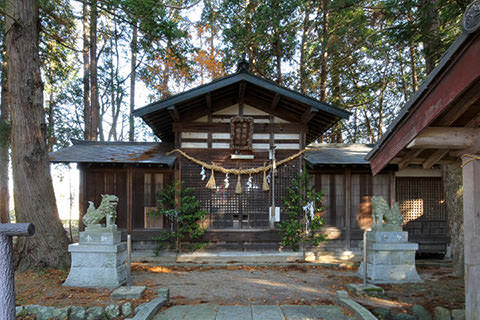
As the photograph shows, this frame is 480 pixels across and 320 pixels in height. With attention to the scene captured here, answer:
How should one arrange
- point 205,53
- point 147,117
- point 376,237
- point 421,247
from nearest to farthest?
1. point 376,237
2. point 147,117
3. point 421,247
4. point 205,53

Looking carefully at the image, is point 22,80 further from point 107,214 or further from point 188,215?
point 188,215

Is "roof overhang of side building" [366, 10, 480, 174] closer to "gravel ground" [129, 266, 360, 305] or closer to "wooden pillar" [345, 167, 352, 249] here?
"gravel ground" [129, 266, 360, 305]

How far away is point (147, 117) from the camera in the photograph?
920 cm

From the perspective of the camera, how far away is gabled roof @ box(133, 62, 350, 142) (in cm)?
891

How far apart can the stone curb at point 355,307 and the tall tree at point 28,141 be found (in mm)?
6927

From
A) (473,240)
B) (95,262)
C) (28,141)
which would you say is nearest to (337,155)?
(473,240)

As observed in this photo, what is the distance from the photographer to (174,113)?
9.36m

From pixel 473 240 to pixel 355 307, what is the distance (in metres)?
2.23

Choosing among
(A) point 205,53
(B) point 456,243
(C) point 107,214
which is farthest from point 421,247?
(A) point 205,53

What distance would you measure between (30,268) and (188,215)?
427cm

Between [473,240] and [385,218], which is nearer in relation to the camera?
[473,240]

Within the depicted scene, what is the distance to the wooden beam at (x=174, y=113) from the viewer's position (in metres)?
9.02

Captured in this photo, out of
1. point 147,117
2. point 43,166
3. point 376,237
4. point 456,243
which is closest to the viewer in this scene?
point 376,237

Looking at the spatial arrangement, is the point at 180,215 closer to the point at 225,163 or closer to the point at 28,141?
the point at 225,163
